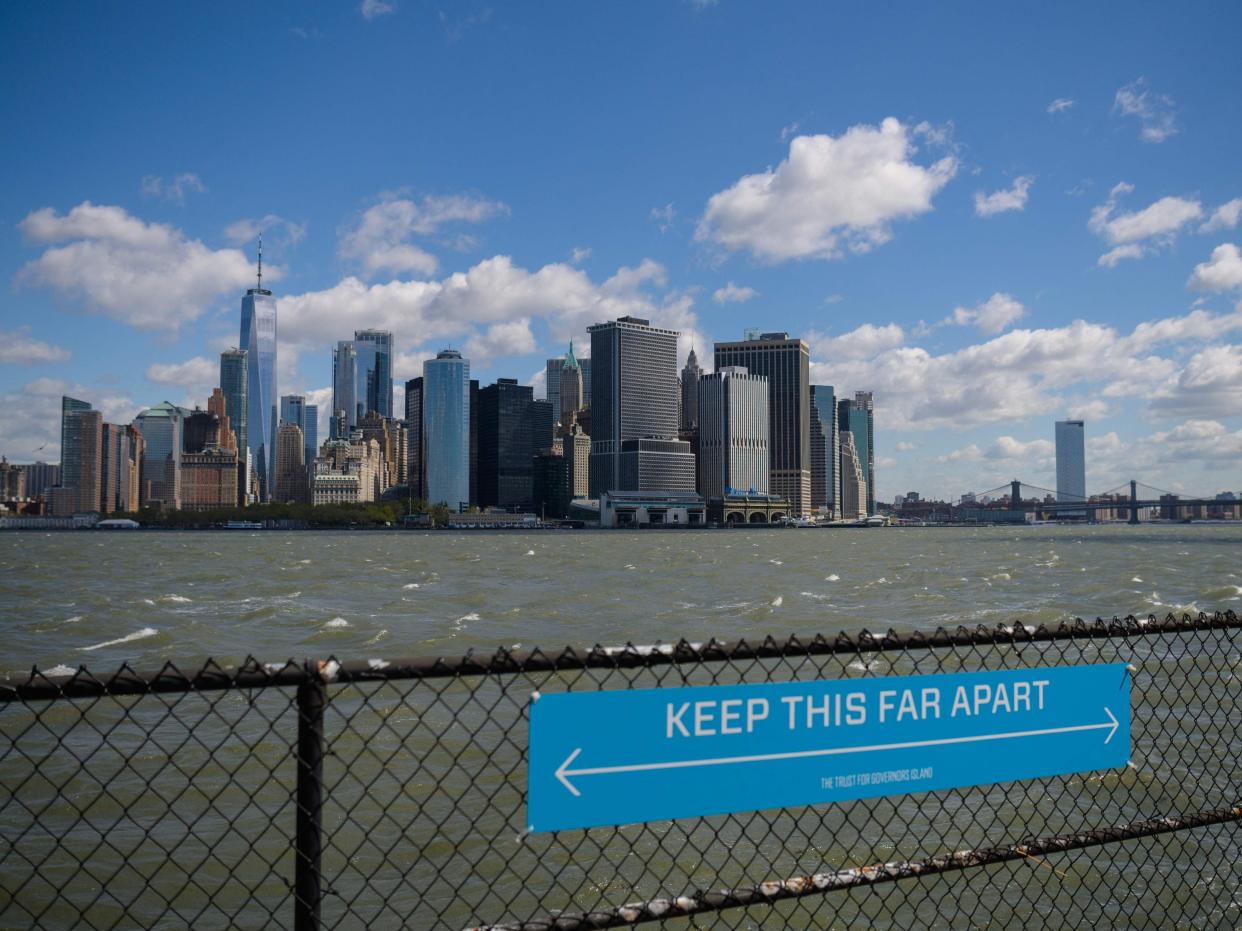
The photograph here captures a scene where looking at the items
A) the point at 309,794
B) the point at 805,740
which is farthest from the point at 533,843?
the point at 309,794

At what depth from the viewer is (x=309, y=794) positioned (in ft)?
11.7

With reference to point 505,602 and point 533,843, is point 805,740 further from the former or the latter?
point 505,602

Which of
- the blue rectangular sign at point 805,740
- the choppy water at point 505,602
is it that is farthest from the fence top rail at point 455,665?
the choppy water at point 505,602

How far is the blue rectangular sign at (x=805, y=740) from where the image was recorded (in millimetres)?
3715

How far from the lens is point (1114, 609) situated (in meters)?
35.8

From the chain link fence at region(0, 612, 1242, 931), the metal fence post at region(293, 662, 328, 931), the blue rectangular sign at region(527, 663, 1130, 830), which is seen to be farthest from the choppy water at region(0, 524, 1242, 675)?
the blue rectangular sign at region(527, 663, 1130, 830)

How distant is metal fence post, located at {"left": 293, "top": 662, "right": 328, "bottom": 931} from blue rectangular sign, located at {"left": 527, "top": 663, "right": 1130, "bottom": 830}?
0.77m

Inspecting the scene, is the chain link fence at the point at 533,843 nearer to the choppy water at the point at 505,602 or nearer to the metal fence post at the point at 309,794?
the metal fence post at the point at 309,794

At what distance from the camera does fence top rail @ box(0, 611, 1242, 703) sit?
331 cm

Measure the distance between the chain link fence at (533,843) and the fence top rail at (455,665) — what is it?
0.04ft

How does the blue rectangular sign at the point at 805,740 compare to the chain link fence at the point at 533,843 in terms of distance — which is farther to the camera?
the chain link fence at the point at 533,843

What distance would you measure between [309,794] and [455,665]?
68cm

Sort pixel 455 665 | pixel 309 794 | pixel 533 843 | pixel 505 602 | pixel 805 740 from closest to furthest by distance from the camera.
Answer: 1. pixel 309 794
2. pixel 455 665
3. pixel 805 740
4. pixel 533 843
5. pixel 505 602

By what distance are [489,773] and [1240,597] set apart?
37.8 m
